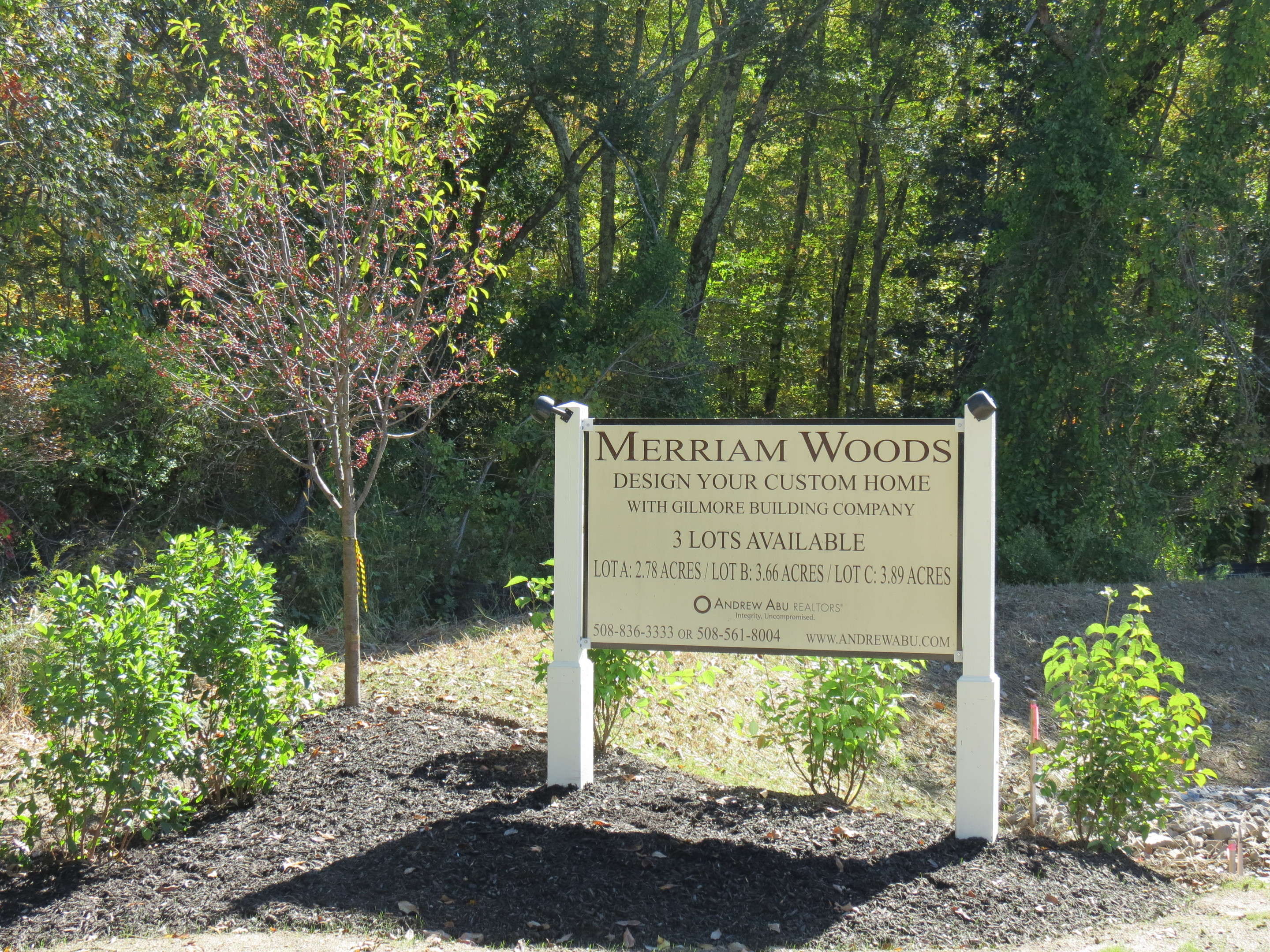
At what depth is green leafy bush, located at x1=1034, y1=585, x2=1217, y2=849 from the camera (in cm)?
426

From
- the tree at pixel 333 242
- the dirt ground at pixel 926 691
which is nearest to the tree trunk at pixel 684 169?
the dirt ground at pixel 926 691

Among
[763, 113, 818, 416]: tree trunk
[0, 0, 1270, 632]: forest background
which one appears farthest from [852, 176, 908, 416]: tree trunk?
[0, 0, 1270, 632]: forest background

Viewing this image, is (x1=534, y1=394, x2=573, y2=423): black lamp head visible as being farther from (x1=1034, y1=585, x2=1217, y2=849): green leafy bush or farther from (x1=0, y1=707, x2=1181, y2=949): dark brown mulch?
(x1=1034, y1=585, x2=1217, y2=849): green leafy bush

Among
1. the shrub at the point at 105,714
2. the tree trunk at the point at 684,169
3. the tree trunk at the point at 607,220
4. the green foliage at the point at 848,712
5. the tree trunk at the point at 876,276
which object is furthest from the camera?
the tree trunk at the point at 876,276

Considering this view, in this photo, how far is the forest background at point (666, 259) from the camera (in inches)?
386

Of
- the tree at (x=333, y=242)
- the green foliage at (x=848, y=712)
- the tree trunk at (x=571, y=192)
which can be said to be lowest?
the green foliage at (x=848, y=712)

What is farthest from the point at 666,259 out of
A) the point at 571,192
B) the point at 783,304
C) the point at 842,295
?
the point at 842,295

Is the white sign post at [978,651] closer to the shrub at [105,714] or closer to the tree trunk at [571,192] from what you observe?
the shrub at [105,714]

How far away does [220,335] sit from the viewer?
5727 millimetres

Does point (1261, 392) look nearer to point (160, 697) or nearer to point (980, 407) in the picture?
point (980, 407)

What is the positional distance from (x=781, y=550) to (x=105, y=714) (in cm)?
280

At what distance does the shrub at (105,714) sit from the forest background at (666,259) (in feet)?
11.8

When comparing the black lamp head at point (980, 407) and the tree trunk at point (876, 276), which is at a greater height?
the tree trunk at point (876, 276)

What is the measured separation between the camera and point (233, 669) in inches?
175
